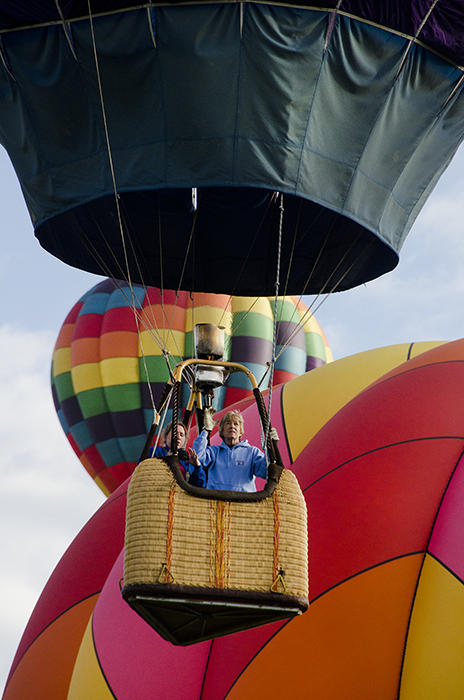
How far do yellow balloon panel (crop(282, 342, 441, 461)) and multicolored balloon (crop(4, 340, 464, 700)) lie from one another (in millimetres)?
310

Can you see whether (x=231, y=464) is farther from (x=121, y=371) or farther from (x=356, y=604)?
(x=121, y=371)

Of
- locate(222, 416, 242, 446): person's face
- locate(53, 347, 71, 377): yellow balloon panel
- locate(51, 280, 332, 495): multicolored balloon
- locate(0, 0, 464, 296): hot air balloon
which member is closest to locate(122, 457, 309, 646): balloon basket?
locate(222, 416, 242, 446): person's face

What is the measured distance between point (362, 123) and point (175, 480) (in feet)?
11.8

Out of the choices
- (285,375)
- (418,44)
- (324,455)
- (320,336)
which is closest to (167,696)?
(324,455)

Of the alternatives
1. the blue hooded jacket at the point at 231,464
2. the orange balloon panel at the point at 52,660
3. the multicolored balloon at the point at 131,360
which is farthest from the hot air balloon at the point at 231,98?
the multicolored balloon at the point at 131,360

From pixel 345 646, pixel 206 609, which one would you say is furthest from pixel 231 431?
pixel 345 646

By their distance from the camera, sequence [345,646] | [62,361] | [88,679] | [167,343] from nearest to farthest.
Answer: [345,646] → [88,679] → [167,343] → [62,361]

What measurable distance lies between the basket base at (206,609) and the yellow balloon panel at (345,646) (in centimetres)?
25

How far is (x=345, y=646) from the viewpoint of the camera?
362cm

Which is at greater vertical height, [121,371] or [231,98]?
[121,371]

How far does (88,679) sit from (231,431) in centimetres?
155

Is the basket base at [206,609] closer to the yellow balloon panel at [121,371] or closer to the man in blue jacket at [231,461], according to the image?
the man in blue jacket at [231,461]

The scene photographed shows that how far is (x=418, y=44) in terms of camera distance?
565cm

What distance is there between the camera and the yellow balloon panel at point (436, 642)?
3.43 metres
